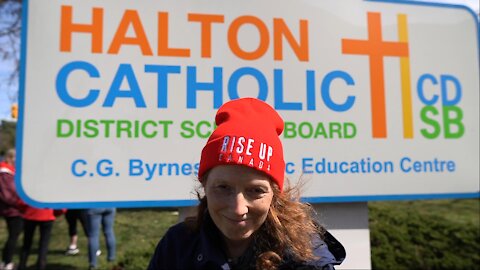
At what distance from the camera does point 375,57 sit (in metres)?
2.84

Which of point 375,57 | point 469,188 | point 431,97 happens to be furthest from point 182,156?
point 469,188

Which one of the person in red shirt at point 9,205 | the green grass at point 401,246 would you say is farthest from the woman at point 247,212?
the person in red shirt at point 9,205

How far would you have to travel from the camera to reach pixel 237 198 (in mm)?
1410

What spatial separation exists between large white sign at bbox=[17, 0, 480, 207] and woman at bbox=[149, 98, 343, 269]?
0.99 metres

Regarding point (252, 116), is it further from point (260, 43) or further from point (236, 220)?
point (260, 43)

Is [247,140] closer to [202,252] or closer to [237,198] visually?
[237,198]

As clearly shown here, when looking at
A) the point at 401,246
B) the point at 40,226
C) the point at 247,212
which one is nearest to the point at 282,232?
the point at 247,212

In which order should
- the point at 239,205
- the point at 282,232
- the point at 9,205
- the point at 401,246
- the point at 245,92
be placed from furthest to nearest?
the point at 9,205 → the point at 401,246 → the point at 245,92 → the point at 282,232 → the point at 239,205

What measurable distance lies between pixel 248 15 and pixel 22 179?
173cm

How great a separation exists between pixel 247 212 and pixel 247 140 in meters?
0.25

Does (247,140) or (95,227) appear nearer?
(247,140)

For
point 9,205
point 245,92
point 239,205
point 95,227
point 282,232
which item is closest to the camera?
point 239,205

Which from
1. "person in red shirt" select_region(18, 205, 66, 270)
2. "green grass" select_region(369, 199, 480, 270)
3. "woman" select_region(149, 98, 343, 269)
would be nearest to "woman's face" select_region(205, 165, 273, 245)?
"woman" select_region(149, 98, 343, 269)

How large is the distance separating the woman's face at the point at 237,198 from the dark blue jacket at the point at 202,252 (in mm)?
91
